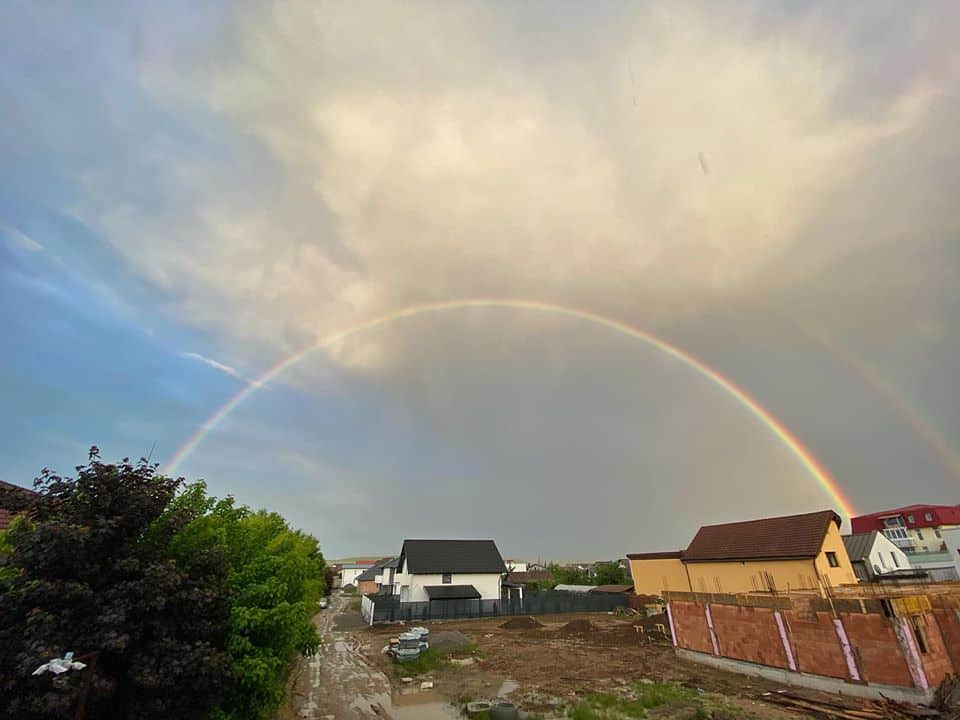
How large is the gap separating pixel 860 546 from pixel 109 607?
53333 mm

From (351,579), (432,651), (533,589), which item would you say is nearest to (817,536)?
(432,651)

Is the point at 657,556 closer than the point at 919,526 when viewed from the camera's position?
Yes

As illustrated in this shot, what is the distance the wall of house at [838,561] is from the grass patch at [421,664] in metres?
21.3

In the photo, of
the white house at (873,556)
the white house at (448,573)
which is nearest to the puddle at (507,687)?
the white house at (448,573)

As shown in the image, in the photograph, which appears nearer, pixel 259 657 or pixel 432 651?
pixel 259 657

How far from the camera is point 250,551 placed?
12.4 m

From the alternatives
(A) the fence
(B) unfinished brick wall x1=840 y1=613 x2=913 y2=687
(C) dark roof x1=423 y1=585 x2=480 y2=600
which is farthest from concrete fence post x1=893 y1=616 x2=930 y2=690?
(C) dark roof x1=423 y1=585 x2=480 y2=600

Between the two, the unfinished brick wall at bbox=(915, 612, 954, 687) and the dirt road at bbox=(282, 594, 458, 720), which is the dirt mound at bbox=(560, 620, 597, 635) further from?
the unfinished brick wall at bbox=(915, 612, 954, 687)

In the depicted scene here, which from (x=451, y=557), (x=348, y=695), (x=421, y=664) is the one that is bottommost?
(x=348, y=695)

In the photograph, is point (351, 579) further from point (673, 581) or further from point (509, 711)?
point (509, 711)

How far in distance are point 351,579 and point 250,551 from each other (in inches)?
4812

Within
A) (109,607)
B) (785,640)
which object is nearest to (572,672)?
(785,640)

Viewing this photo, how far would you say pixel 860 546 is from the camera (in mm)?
40750

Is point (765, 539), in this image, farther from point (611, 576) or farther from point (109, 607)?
point (611, 576)
